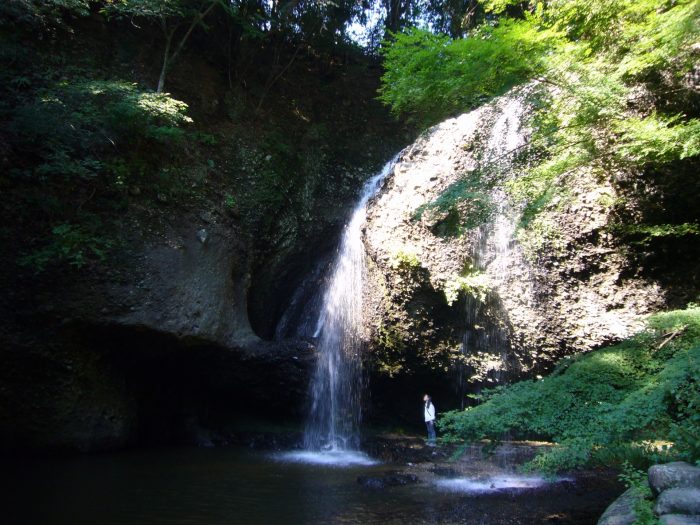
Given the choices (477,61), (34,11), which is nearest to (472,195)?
(477,61)

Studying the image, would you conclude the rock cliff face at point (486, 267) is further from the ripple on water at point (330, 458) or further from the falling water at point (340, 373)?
the ripple on water at point (330, 458)

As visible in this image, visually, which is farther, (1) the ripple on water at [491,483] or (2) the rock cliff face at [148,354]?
→ (2) the rock cliff face at [148,354]

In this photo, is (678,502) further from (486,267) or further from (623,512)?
(486,267)

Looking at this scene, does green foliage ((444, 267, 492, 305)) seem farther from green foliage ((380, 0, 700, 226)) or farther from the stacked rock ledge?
the stacked rock ledge

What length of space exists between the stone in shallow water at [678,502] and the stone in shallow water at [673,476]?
0.33ft

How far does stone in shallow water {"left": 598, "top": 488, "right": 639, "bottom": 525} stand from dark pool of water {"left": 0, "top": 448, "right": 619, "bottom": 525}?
4.39 ft

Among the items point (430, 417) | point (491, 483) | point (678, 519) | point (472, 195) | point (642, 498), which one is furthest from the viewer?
point (430, 417)

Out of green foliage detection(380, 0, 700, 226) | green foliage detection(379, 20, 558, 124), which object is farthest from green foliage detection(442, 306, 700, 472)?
green foliage detection(379, 20, 558, 124)

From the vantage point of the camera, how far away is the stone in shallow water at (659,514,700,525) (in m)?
3.60

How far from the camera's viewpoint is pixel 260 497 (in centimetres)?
727

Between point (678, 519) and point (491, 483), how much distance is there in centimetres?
471

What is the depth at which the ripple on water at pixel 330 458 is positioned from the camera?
985cm

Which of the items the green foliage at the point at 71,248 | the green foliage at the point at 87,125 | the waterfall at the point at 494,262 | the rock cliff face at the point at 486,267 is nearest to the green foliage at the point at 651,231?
the rock cliff face at the point at 486,267

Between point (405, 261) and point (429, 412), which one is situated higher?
point (405, 261)
